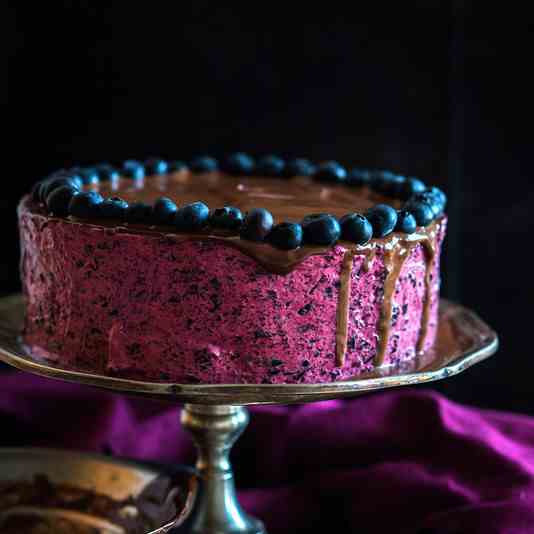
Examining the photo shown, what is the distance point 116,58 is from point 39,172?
330 mm

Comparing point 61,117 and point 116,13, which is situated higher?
point 116,13

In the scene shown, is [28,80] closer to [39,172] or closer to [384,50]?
[39,172]

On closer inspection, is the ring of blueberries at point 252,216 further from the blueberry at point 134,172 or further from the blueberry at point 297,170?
the blueberry at point 297,170

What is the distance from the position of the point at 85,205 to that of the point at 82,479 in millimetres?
566

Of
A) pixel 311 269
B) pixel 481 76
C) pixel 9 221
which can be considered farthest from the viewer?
pixel 9 221

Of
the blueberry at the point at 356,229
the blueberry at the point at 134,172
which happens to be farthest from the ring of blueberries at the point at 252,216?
the blueberry at the point at 134,172

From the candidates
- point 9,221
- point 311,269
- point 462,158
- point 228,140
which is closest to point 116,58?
point 228,140

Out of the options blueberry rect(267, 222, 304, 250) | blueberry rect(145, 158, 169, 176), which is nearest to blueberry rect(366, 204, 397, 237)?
blueberry rect(267, 222, 304, 250)

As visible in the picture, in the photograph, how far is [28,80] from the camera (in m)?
2.32

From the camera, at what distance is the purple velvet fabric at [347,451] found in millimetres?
1737

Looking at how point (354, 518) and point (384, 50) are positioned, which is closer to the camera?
point (354, 518)

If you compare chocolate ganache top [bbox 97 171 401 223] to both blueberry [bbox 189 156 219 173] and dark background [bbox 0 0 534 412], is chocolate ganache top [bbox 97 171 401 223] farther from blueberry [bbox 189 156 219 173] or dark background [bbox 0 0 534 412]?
dark background [bbox 0 0 534 412]

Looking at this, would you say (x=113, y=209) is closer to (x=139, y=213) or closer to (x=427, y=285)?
(x=139, y=213)

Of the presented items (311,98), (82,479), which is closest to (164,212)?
(82,479)
